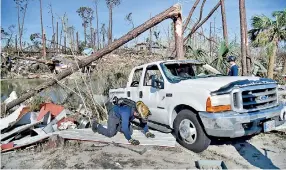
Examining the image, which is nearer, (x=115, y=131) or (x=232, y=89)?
(x=232, y=89)

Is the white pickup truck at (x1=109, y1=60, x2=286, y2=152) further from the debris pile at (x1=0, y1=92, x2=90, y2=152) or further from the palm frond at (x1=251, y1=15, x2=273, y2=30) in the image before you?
the palm frond at (x1=251, y1=15, x2=273, y2=30)

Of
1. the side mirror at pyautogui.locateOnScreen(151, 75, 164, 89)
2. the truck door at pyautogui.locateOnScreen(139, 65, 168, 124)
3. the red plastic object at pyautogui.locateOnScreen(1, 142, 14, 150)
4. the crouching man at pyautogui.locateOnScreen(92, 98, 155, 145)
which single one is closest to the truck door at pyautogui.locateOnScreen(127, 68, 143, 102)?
the truck door at pyautogui.locateOnScreen(139, 65, 168, 124)

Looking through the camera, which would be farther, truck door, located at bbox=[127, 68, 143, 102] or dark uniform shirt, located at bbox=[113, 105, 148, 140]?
truck door, located at bbox=[127, 68, 143, 102]

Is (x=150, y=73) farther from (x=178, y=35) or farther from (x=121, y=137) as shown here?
(x=178, y=35)

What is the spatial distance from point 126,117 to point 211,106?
1.81 metres

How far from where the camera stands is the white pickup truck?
5148mm

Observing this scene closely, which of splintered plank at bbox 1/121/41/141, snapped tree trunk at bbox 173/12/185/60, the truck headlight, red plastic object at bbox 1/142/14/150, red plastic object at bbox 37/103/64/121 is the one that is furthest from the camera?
snapped tree trunk at bbox 173/12/185/60

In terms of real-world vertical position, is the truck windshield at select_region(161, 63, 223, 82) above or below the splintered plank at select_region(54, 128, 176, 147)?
above

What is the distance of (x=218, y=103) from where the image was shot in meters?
5.20

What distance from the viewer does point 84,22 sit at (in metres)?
58.5

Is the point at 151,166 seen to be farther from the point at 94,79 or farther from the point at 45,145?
the point at 94,79

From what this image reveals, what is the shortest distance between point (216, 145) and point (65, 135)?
3306 mm

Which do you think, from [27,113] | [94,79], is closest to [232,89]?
[27,113]

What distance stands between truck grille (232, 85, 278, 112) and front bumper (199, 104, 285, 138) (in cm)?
14
